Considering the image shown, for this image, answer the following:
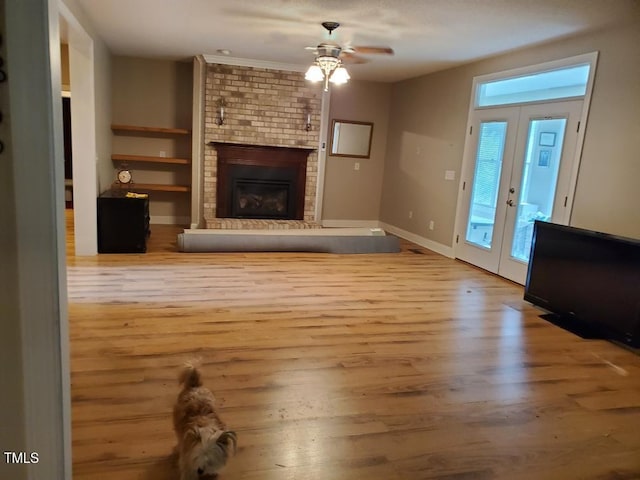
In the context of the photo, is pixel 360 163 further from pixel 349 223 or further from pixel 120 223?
pixel 120 223

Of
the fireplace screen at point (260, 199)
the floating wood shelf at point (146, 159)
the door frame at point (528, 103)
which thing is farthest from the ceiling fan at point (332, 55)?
the floating wood shelf at point (146, 159)

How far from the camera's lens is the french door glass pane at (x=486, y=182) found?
18.2 feet

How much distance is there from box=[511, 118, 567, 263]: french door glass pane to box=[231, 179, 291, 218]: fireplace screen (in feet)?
12.4

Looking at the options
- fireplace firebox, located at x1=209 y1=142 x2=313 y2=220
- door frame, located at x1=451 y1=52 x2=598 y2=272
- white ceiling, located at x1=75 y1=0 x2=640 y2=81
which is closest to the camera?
white ceiling, located at x1=75 y1=0 x2=640 y2=81

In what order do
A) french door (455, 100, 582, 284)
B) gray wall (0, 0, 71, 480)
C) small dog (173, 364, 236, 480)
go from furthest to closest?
1. french door (455, 100, 582, 284)
2. small dog (173, 364, 236, 480)
3. gray wall (0, 0, 71, 480)

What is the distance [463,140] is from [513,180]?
115 centimetres

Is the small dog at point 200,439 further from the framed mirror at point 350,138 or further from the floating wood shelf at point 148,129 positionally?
the framed mirror at point 350,138

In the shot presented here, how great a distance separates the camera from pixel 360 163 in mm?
8203

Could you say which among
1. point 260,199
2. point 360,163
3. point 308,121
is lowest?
point 260,199

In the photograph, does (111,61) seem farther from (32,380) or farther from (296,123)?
(32,380)

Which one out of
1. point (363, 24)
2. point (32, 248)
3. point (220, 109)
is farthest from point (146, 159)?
point (32, 248)

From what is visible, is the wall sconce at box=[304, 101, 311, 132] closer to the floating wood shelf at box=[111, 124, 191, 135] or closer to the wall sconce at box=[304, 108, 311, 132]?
the wall sconce at box=[304, 108, 311, 132]

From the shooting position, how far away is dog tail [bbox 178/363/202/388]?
199cm

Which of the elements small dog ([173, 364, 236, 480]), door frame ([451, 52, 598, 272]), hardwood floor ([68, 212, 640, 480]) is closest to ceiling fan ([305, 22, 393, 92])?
door frame ([451, 52, 598, 272])
